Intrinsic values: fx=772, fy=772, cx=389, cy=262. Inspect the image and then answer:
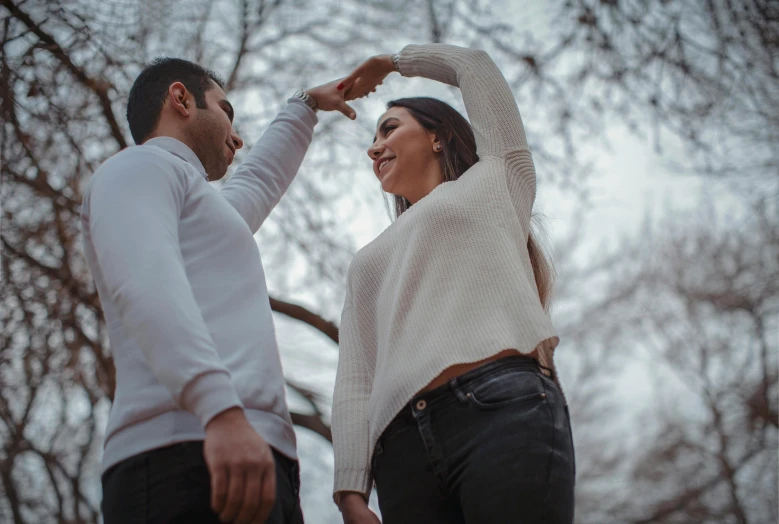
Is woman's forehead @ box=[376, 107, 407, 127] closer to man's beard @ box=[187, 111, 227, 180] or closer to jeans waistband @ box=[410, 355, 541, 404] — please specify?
man's beard @ box=[187, 111, 227, 180]

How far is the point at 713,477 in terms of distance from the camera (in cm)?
1269

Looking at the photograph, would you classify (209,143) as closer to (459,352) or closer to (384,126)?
(384,126)

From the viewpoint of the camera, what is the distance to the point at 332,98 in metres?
2.70

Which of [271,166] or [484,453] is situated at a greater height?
[271,166]

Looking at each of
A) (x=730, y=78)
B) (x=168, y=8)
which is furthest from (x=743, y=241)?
(x=168, y=8)

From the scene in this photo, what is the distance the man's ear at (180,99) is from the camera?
2.04 m

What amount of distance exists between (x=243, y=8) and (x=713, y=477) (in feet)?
37.0

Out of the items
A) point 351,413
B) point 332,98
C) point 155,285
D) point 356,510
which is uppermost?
point 332,98

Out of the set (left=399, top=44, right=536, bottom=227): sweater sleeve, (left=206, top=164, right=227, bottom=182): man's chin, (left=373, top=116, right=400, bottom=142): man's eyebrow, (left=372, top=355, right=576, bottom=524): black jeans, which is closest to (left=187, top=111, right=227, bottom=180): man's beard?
(left=206, top=164, right=227, bottom=182): man's chin

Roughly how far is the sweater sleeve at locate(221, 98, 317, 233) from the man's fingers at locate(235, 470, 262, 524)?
1116 mm

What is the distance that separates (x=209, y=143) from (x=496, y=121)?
803mm

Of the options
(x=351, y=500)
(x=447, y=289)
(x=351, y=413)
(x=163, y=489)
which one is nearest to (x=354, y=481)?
(x=351, y=500)

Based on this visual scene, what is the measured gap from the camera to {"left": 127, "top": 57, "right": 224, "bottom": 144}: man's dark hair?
205cm

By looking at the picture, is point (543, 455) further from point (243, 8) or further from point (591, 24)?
point (243, 8)
